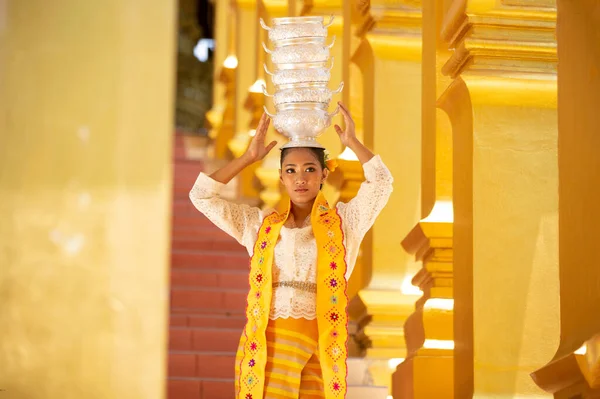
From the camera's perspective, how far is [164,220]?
6.03 feet

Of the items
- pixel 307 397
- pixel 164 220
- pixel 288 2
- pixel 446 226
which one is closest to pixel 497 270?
pixel 446 226

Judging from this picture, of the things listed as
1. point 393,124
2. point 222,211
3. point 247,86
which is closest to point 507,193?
point 222,211

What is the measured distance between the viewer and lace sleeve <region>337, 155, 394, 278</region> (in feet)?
16.0

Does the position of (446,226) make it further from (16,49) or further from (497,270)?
(16,49)

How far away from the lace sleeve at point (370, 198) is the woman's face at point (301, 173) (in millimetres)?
195

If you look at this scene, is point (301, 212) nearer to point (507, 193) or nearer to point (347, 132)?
point (347, 132)

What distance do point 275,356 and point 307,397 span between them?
0.71ft

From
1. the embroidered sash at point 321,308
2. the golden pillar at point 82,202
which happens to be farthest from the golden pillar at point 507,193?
the golden pillar at point 82,202

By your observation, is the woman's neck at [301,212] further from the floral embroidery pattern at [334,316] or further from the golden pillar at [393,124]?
the golden pillar at [393,124]

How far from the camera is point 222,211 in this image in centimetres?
507

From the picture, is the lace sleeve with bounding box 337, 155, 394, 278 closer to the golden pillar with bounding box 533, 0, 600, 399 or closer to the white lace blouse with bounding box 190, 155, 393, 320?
the white lace blouse with bounding box 190, 155, 393, 320

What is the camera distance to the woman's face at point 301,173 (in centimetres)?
489

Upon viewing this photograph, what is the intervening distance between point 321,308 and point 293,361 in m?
0.25

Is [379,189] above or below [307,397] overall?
above
